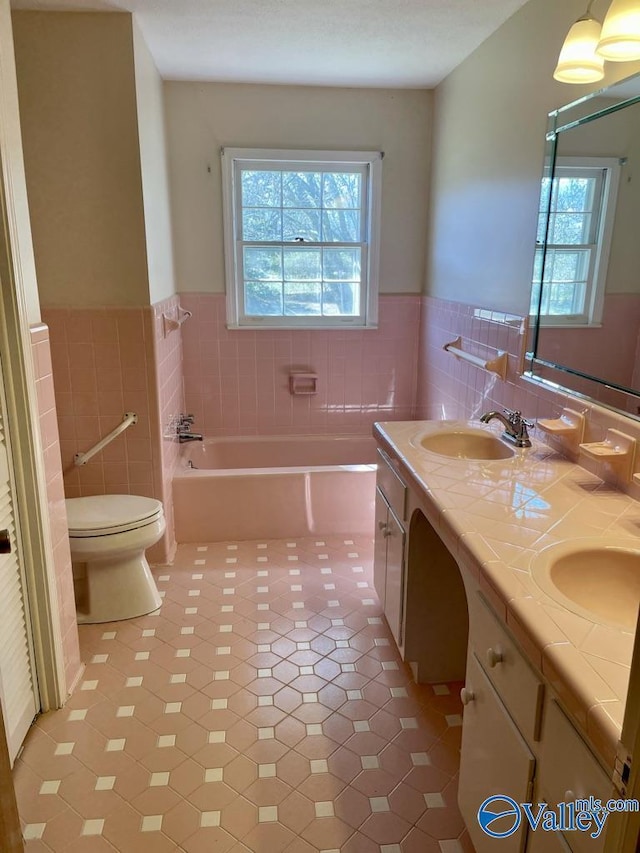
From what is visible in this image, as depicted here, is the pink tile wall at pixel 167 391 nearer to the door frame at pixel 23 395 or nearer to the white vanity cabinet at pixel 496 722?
the door frame at pixel 23 395

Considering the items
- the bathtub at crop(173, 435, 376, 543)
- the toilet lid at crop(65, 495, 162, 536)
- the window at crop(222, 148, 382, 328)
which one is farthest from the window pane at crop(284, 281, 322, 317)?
the toilet lid at crop(65, 495, 162, 536)

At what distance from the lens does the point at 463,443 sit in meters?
2.38

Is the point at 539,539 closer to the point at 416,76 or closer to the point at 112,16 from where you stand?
the point at 112,16

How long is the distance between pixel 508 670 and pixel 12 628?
1506 mm

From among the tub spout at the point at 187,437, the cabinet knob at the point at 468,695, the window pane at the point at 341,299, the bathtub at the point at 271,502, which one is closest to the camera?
the cabinet knob at the point at 468,695

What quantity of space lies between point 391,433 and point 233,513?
1369mm

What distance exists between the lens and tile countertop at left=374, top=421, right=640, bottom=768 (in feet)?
3.12

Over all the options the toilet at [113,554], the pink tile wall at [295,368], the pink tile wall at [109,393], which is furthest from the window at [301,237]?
the toilet at [113,554]

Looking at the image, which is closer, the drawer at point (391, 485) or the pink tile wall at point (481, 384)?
the pink tile wall at point (481, 384)

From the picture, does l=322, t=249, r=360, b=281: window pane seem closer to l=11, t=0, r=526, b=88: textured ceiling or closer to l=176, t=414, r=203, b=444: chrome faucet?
l=11, t=0, r=526, b=88: textured ceiling

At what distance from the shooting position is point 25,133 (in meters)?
2.60

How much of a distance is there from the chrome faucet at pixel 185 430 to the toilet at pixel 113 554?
0.82 m

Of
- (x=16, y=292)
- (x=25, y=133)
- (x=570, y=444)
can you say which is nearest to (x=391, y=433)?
(x=570, y=444)

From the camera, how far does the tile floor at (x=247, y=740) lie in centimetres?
165
